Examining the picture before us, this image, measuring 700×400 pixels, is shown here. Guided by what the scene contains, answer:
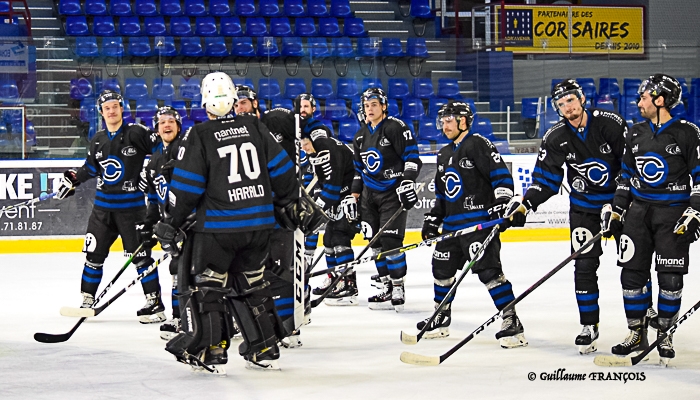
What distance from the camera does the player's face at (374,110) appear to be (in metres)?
6.29

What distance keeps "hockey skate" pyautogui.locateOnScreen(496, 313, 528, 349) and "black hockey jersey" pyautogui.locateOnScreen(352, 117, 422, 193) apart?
4.68ft

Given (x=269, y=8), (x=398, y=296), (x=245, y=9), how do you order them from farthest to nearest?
(x=269, y=8) < (x=245, y=9) < (x=398, y=296)

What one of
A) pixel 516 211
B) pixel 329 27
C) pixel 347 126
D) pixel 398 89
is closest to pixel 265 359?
pixel 516 211

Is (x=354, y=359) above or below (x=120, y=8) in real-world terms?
below

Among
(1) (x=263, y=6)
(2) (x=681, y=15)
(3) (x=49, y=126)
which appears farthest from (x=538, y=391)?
(2) (x=681, y=15)

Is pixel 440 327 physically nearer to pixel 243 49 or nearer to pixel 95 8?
pixel 243 49

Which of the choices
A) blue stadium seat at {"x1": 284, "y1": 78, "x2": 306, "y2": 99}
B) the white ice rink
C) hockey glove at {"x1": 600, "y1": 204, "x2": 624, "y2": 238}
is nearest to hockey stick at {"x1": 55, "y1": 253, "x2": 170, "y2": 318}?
the white ice rink

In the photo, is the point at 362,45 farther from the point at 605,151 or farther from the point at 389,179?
the point at 605,151

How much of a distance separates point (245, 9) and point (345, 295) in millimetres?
7870

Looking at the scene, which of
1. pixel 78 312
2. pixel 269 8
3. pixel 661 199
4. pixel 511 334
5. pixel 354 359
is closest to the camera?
pixel 661 199

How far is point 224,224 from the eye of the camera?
165 inches

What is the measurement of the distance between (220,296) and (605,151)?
6.42ft

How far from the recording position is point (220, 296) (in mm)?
4293

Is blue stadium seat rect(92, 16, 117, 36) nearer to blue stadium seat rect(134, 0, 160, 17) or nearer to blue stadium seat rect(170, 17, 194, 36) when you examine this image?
blue stadium seat rect(134, 0, 160, 17)
